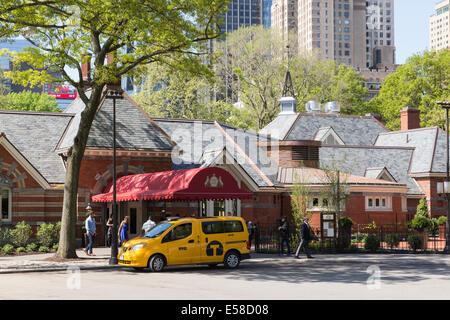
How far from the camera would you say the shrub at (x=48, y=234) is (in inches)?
1396

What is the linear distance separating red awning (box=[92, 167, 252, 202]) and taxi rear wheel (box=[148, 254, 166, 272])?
6.60 metres

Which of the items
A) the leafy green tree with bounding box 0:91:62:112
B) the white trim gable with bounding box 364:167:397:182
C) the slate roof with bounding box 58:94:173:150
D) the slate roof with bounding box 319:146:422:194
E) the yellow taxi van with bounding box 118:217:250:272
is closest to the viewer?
the yellow taxi van with bounding box 118:217:250:272

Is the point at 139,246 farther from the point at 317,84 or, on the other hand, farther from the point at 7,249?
the point at 317,84

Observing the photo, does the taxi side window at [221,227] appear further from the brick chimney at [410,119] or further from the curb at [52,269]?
the brick chimney at [410,119]

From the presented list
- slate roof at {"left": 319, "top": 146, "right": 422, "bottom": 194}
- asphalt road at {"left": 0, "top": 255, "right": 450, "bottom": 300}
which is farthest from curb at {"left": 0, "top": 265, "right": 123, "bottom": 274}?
slate roof at {"left": 319, "top": 146, "right": 422, "bottom": 194}

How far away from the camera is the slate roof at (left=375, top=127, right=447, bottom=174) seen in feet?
170

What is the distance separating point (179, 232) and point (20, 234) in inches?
541

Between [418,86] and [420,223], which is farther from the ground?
[418,86]

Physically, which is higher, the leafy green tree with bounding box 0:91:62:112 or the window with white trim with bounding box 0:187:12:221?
the leafy green tree with bounding box 0:91:62:112

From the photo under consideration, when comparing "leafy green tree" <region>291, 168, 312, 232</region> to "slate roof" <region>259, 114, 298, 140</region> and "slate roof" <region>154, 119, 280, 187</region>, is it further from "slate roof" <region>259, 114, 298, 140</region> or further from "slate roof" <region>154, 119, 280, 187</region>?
"slate roof" <region>259, 114, 298, 140</region>

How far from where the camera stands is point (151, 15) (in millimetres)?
27281

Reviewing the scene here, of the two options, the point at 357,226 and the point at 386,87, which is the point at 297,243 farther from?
the point at 386,87

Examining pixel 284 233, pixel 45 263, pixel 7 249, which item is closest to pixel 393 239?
pixel 284 233

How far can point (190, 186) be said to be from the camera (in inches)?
1214
